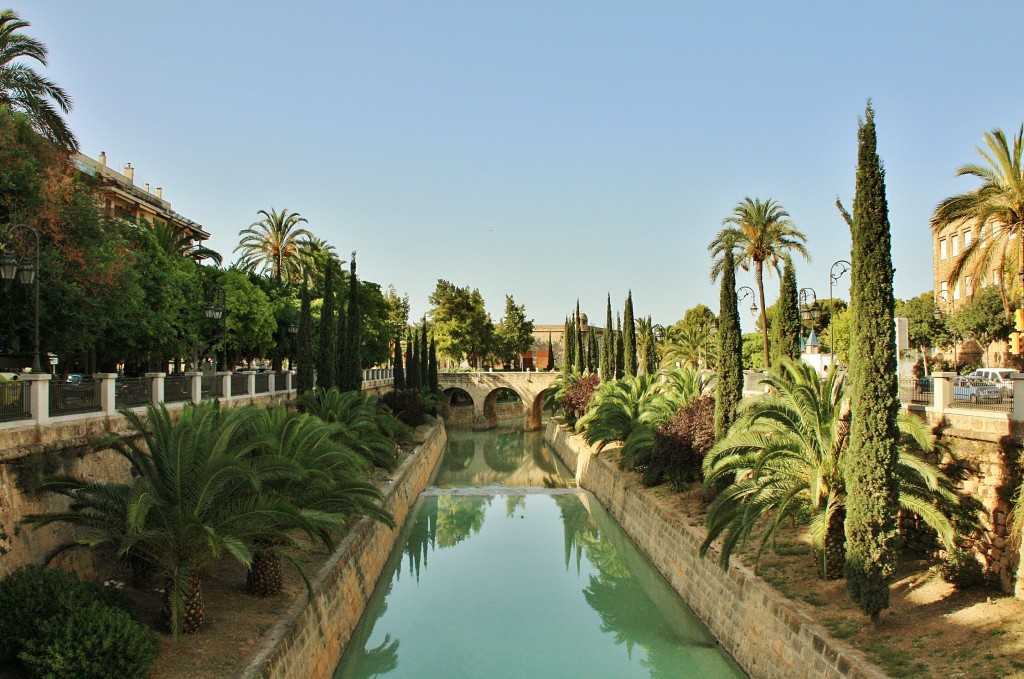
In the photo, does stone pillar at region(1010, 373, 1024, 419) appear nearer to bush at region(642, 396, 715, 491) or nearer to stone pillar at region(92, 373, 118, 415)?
bush at region(642, 396, 715, 491)

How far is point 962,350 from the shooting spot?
1572 inches

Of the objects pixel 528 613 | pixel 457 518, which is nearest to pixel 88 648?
pixel 528 613

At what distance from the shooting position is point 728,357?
17.3 meters

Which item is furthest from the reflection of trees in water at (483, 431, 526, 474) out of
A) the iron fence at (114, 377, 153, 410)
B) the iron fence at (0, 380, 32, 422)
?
the iron fence at (0, 380, 32, 422)

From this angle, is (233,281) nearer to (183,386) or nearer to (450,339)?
(183,386)

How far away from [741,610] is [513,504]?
15.7 meters

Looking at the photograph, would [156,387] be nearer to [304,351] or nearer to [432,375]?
[304,351]

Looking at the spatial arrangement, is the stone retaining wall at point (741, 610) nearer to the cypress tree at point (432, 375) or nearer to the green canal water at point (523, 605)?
the green canal water at point (523, 605)

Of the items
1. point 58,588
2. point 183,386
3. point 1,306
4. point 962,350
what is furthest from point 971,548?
point 962,350

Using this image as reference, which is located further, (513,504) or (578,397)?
(578,397)

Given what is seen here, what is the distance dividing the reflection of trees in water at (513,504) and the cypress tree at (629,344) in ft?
36.8

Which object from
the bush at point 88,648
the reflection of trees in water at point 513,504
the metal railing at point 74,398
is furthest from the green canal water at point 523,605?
the metal railing at point 74,398

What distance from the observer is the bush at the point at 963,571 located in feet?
32.2

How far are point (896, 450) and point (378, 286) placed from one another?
145ft
